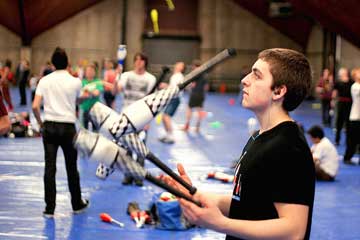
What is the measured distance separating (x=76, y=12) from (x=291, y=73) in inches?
1284

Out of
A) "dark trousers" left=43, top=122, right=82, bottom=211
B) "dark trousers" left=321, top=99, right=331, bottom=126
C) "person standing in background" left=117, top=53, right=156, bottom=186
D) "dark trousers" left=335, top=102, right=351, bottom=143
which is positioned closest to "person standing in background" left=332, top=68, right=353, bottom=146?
"dark trousers" left=335, top=102, right=351, bottom=143

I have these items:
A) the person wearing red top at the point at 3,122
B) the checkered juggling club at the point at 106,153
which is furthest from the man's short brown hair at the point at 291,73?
the person wearing red top at the point at 3,122

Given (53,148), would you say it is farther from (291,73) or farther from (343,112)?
(343,112)

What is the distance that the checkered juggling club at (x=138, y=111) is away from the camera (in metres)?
2.38

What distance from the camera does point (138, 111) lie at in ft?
8.49

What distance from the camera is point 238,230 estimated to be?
7.08 feet

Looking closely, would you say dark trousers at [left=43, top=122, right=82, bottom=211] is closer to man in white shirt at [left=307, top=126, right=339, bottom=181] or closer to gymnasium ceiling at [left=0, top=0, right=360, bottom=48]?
man in white shirt at [left=307, top=126, right=339, bottom=181]

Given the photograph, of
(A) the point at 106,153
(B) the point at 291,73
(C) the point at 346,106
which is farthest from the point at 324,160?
(A) the point at 106,153

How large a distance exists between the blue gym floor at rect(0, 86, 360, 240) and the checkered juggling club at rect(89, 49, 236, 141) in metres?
0.53

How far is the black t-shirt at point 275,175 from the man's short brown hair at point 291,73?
0.15m

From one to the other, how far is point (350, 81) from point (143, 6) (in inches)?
874

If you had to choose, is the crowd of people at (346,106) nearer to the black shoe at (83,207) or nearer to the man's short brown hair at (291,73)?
the black shoe at (83,207)

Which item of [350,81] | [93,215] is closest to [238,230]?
[93,215]

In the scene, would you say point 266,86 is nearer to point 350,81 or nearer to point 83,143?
point 83,143
